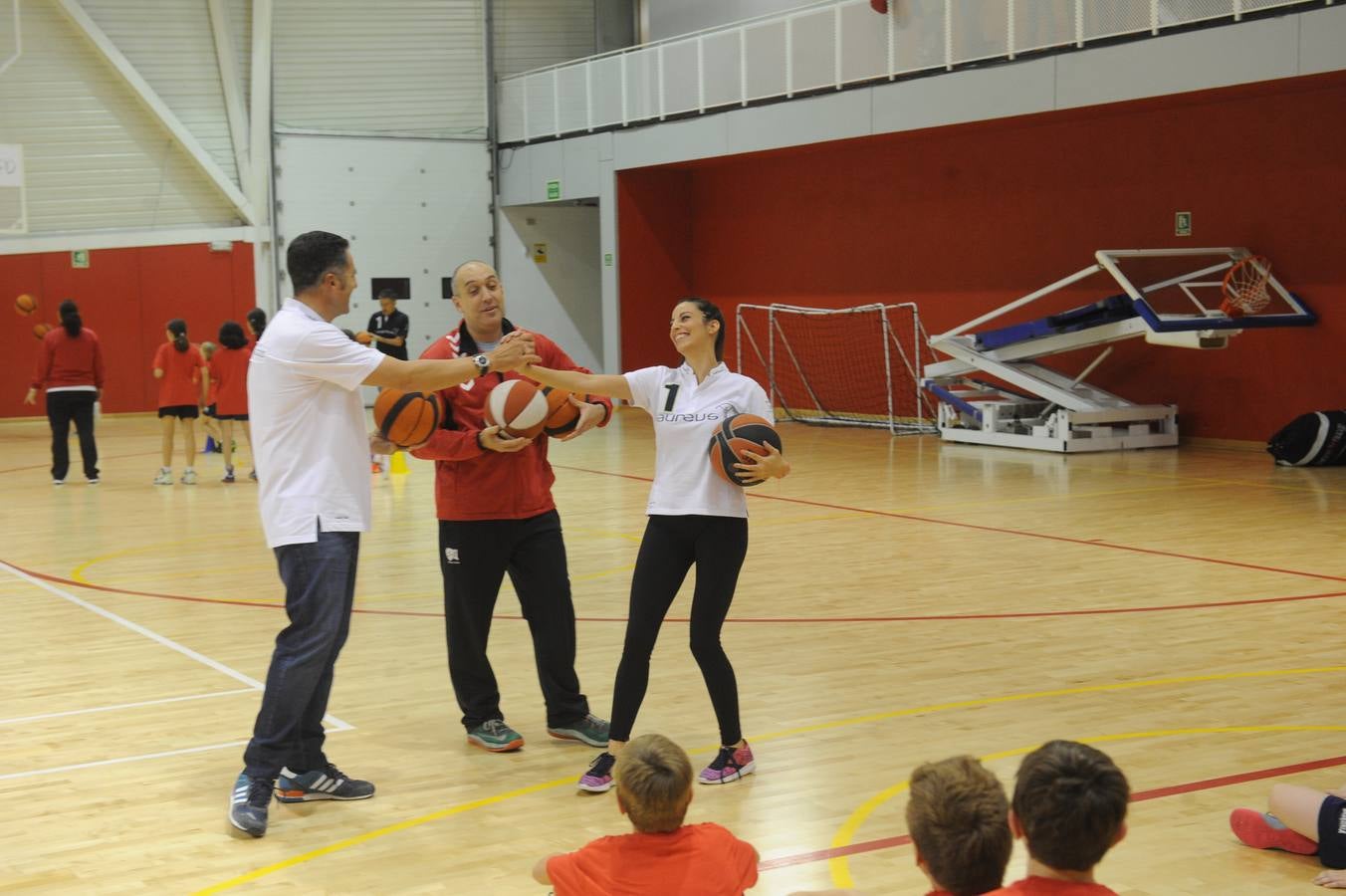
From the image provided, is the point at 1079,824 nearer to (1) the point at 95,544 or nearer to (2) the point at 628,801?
(2) the point at 628,801

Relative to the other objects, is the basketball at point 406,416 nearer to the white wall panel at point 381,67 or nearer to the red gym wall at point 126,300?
the red gym wall at point 126,300

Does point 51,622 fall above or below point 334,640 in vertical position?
below

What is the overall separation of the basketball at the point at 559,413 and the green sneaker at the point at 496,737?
1146mm

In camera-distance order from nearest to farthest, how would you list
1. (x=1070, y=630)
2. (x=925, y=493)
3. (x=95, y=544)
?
1. (x=1070, y=630)
2. (x=95, y=544)
3. (x=925, y=493)

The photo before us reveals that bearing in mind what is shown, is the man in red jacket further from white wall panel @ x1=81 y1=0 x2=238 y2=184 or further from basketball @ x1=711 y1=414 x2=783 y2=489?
white wall panel @ x1=81 y1=0 x2=238 y2=184

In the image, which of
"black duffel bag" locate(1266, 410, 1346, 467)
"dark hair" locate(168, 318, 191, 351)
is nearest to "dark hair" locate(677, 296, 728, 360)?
"dark hair" locate(168, 318, 191, 351)

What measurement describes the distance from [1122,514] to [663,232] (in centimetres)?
1491

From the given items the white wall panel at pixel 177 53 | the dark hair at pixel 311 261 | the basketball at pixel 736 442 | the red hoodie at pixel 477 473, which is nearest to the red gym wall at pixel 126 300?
the white wall panel at pixel 177 53

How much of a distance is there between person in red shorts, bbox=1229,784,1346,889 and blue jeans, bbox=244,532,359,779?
2919 mm

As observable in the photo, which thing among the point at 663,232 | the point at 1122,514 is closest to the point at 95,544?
the point at 1122,514

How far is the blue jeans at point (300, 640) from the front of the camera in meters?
5.00

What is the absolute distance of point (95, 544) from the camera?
11.6 metres

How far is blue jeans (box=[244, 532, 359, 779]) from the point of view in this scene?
5.00 metres

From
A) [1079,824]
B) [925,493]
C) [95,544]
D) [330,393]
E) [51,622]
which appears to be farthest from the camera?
[925,493]
